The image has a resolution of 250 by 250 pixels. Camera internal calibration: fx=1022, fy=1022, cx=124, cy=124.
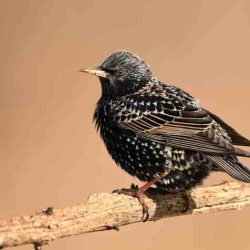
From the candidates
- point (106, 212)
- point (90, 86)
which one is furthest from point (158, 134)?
point (90, 86)

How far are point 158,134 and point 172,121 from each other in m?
0.16

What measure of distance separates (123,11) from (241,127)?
3.67m

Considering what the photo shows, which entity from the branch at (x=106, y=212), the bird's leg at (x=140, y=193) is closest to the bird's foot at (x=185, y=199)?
the branch at (x=106, y=212)

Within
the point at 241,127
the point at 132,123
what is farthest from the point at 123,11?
the point at 132,123

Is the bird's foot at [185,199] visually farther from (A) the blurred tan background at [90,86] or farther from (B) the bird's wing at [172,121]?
(A) the blurred tan background at [90,86]

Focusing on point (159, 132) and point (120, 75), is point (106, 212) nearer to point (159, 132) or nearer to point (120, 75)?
point (159, 132)

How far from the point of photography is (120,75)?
28.8 ft

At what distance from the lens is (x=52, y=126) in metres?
14.6

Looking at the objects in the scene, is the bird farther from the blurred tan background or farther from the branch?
the blurred tan background

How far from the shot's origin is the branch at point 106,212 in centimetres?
683

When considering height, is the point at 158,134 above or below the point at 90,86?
below

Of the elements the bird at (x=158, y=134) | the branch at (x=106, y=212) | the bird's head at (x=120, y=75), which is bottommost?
the branch at (x=106, y=212)

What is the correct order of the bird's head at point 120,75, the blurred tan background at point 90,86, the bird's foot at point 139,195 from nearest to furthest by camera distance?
the bird's foot at point 139,195 → the bird's head at point 120,75 → the blurred tan background at point 90,86

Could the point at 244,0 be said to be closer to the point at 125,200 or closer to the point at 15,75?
the point at 15,75
